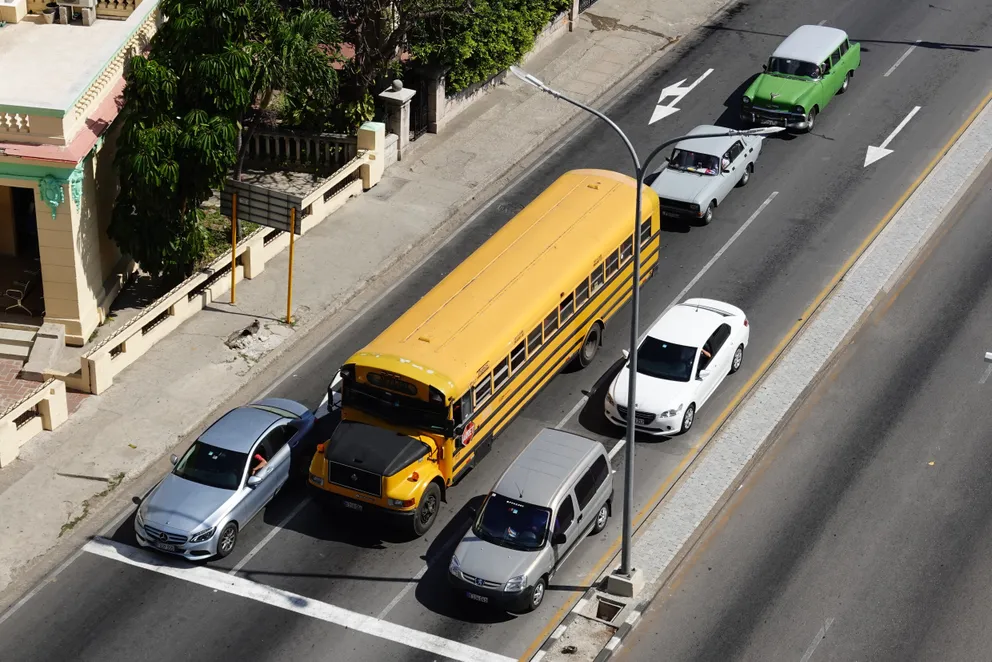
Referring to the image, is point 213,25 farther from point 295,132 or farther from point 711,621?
point 711,621

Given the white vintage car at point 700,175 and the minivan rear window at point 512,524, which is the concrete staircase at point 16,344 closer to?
the minivan rear window at point 512,524

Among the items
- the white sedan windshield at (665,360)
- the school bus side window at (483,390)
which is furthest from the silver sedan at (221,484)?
the white sedan windshield at (665,360)

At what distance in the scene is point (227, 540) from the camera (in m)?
28.1

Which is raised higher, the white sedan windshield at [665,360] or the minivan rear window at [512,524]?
the white sedan windshield at [665,360]

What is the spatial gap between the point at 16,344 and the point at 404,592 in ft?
41.0

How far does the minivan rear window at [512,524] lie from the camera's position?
26828mm

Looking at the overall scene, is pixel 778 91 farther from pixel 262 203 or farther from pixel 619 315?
pixel 262 203

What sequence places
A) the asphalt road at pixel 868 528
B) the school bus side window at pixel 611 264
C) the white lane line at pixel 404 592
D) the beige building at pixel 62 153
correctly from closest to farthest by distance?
the asphalt road at pixel 868 528 → the white lane line at pixel 404 592 → the beige building at pixel 62 153 → the school bus side window at pixel 611 264

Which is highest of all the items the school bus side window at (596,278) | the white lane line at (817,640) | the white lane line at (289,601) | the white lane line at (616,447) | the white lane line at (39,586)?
the school bus side window at (596,278)

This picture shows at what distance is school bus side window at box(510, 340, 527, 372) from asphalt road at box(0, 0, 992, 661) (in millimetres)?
2086

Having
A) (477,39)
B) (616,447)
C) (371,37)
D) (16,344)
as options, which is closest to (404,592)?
(616,447)

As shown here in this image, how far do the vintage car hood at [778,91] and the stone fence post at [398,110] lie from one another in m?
9.99

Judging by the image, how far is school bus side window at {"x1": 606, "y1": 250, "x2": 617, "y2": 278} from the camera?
33.2 m

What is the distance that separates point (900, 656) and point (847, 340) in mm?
10535
